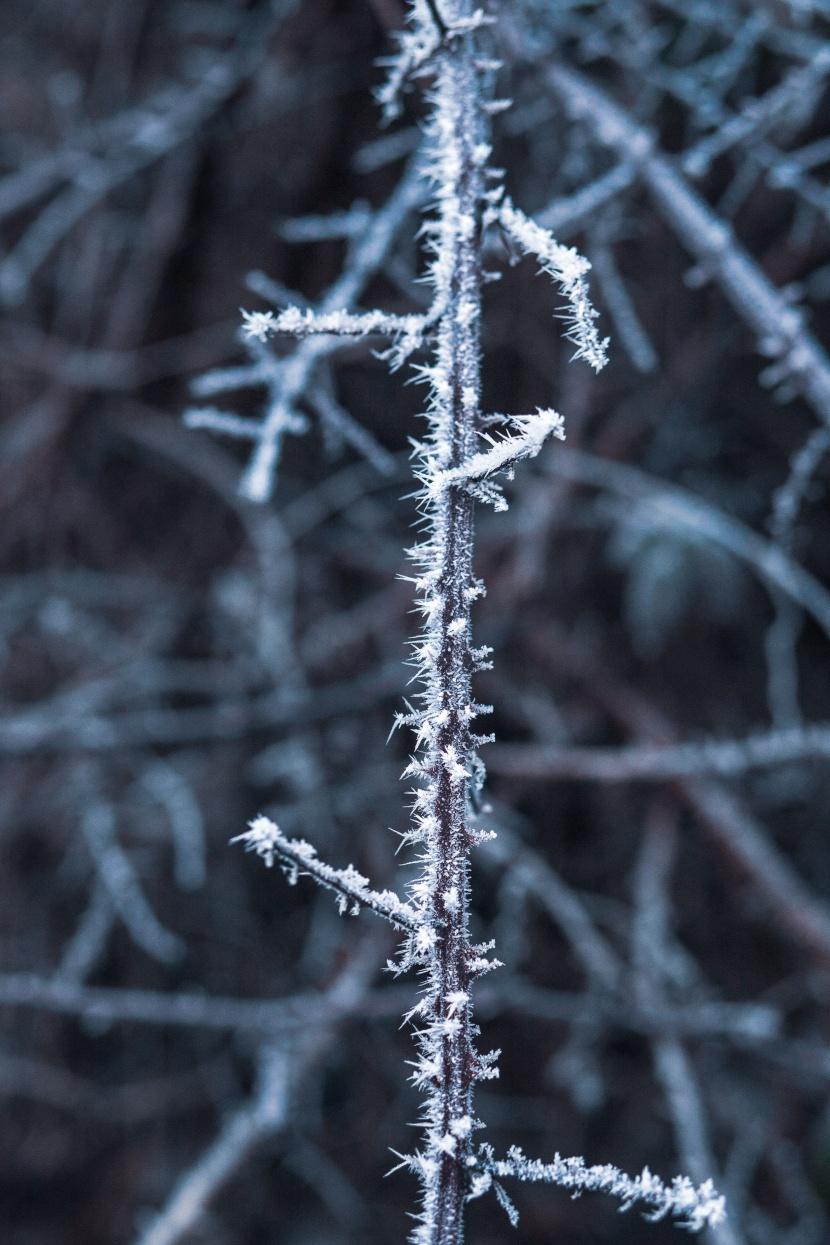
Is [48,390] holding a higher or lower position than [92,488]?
higher

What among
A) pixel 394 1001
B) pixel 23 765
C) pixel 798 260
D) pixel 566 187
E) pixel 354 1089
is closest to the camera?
pixel 394 1001

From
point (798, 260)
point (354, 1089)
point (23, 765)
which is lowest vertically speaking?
point (354, 1089)

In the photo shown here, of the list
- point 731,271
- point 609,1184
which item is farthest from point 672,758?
point 609,1184

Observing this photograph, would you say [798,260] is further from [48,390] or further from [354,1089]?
[354,1089]

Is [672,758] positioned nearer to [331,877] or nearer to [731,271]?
[731,271]

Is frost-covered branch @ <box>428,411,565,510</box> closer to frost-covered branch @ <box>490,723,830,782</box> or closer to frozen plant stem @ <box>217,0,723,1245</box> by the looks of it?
frozen plant stem @ <box>217,0,723,1245</box>

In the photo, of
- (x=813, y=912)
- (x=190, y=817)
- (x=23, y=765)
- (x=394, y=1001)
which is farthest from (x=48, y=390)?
(x=813, y=912)

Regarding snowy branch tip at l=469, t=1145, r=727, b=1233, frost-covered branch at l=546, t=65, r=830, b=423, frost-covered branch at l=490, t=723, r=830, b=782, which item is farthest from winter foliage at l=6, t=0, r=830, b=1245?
snowy branch tip at l=469, t=1145, r=727, b=1233

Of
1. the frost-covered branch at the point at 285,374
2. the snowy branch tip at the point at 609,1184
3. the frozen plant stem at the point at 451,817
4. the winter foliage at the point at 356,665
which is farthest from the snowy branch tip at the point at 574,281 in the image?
the winter foliage at the point at 356,665

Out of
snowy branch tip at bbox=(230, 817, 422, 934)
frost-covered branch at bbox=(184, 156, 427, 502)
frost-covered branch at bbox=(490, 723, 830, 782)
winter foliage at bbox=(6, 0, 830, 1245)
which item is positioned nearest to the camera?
snowy branch tip at bbox=(230, 817, 422, 934)
